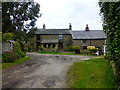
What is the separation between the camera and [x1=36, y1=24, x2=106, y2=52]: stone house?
40188 mm

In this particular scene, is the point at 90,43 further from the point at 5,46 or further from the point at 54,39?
the point at 5,46

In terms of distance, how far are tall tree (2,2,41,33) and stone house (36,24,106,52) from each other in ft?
53.4

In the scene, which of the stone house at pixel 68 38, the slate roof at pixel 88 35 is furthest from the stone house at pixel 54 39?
the slate roof at pixel 88 35

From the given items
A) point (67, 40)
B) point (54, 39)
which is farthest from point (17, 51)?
point (67, 40)

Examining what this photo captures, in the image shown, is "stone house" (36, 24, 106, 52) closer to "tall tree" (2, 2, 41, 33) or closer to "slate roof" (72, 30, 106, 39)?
"slate roof" (72, 30, 106, 39)

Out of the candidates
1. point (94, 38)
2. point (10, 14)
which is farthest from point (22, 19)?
point (94, 38)

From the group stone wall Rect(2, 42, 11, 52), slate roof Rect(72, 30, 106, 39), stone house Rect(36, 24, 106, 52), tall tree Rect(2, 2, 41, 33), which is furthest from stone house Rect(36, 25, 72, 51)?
stone wall Rect(2, 42, 11, 52)

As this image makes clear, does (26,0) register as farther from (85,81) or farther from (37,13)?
(85,81)

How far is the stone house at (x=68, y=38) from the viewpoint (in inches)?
1582

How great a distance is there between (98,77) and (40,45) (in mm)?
37227

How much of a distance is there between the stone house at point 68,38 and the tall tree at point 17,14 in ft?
53.4

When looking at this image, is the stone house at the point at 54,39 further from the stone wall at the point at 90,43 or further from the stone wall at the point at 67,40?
the stone wall at the point at 90,43

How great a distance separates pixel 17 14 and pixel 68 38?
23.0m

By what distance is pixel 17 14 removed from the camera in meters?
23.5
